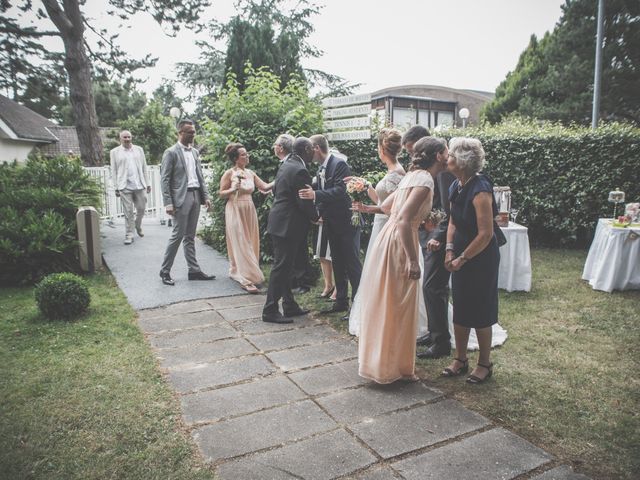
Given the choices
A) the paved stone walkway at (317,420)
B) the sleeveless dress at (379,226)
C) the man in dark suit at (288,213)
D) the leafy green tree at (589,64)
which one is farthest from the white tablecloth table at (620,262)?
the leafy green tree at (589,64)

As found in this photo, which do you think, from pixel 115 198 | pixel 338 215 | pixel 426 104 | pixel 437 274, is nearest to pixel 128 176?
pixel 115 198

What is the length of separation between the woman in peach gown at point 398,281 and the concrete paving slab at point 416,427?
0.46 meters

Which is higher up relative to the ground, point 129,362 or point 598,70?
point 598,70

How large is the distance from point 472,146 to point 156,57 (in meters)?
14.1

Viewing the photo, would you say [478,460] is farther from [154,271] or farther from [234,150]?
[154,271]

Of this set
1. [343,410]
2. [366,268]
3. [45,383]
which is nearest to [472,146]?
[366,268]

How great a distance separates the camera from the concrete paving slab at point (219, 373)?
377 centimetres

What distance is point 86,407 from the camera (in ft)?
10.9

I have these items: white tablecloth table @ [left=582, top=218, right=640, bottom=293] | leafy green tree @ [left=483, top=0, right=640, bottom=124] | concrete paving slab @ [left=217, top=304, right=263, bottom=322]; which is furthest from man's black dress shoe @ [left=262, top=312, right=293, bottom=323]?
leafy green tree @ [left=483, top=0, right=640, bottom=124]

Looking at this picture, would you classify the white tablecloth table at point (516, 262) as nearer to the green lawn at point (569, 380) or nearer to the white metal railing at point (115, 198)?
the green lawn at point (569, 380)

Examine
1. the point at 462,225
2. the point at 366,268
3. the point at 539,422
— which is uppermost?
the point at 462,225

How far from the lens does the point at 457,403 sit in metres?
3.49

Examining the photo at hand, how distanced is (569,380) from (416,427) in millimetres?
1599

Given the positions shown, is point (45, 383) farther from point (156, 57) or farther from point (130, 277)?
point (156, 57)
